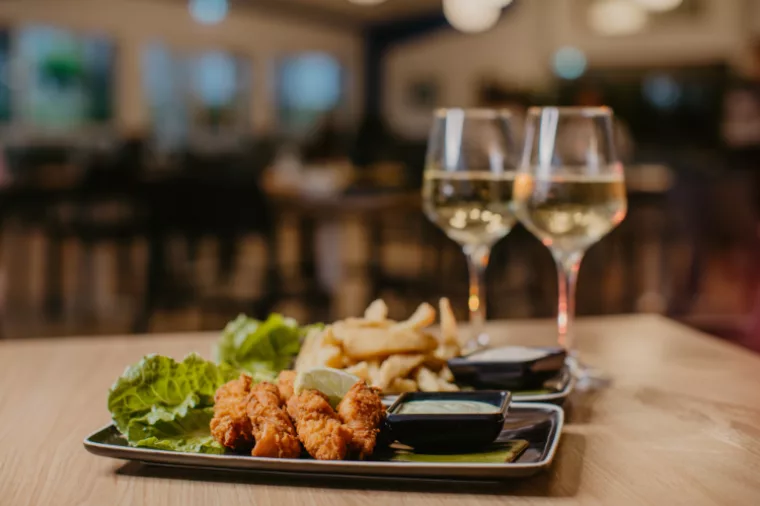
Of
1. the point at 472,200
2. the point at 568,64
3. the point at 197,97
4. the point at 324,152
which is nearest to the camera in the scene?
the point at 472,200

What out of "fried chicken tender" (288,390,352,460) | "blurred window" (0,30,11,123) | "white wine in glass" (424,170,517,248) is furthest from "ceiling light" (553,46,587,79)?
"fried chicken tender" (288,390,352,460)

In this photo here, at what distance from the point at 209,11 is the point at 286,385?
1036cm

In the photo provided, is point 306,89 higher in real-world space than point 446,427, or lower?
higher

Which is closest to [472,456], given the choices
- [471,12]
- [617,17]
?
[471,12]

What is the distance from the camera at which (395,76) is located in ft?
41.8

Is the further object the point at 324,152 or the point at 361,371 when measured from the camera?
the point at 324,152

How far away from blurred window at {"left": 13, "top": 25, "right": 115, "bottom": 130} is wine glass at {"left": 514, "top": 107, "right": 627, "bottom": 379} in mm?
8887

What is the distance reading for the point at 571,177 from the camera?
108cm

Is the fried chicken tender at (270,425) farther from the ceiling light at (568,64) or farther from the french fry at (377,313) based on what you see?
the ceiling light at (568,64)

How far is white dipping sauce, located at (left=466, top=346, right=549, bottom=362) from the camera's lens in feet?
3.14

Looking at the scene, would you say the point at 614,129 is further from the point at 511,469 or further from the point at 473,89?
the point at 473,89

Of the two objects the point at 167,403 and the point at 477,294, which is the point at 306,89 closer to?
the point at 477,294

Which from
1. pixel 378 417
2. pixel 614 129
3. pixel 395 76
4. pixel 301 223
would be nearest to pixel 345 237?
pixel 301 223

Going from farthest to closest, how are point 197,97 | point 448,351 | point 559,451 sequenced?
point 197,97 < point 448,351 < point 559,451
